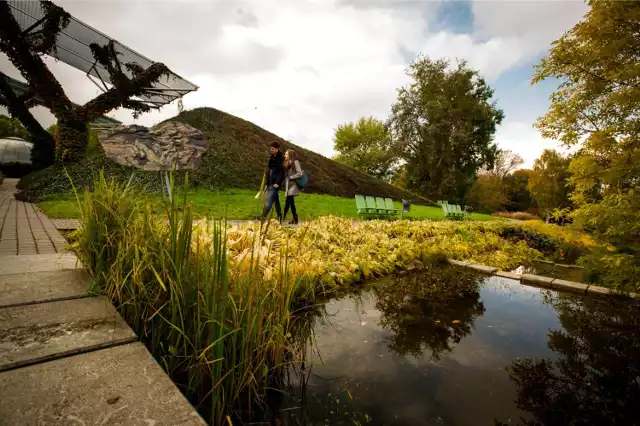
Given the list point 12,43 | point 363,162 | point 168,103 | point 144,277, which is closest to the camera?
point 144,277

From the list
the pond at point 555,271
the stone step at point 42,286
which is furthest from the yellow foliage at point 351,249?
the stone step at point 42,286

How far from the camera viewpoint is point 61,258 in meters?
2.57

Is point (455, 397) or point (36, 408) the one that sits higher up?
point (36, 408)

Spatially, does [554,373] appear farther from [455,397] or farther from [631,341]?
[631,341]

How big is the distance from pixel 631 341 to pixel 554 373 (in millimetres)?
1122

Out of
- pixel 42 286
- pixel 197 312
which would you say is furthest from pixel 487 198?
pixel 42 286

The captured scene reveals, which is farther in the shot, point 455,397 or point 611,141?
point 611,141

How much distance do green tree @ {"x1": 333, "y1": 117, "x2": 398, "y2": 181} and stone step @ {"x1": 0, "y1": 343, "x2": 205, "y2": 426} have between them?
38166 mm

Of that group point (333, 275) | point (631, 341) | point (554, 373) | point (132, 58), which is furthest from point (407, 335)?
point (132, 58)

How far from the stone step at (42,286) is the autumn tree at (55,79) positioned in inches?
356

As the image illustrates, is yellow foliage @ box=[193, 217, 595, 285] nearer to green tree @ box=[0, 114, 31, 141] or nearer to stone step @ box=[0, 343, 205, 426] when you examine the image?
stone step @ box=[0, 343, 205, 426]

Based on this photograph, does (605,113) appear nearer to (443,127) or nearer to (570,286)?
(570,286)

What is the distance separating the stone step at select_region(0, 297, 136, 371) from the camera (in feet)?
3.60

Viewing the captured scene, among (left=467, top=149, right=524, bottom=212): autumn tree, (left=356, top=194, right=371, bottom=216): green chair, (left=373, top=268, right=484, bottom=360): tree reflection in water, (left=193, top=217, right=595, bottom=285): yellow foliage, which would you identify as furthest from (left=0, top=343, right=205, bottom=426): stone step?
(left=467, top=149, right=524, bottom=212): autumn tree
